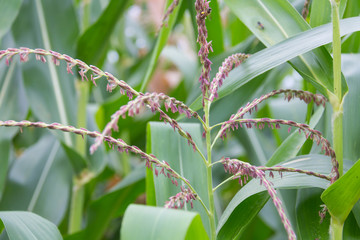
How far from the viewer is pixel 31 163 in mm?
1133

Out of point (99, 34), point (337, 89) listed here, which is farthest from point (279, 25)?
point (99, 34)

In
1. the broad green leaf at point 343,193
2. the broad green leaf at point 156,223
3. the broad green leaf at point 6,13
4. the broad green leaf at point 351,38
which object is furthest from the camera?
the broad green leaf at point 6,13

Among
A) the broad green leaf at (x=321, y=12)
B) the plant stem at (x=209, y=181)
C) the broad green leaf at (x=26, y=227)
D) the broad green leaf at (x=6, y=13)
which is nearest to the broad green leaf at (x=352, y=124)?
the broad green leaf at (x=321, y=12)

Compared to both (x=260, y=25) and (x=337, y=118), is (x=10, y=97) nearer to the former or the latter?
(x=260, y=25)

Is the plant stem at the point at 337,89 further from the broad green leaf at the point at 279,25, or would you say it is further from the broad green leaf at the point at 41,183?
the broad green leaf at the point at 41,183

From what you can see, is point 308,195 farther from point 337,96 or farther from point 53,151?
point 53,151

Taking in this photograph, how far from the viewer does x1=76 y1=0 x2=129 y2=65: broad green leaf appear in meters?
0.95

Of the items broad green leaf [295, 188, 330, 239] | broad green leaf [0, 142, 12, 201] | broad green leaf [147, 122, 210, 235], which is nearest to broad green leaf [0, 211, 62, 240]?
broad green leaf [147, 122, 210, 235]

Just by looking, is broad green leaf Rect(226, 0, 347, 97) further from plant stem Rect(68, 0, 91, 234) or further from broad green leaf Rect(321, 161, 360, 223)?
plant stem Rect(68, 0, 91, 234)

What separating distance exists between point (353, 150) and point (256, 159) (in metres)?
0.36

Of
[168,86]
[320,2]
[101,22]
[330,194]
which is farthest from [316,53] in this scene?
[168,86]

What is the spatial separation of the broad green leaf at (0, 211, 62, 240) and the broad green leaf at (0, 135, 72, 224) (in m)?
0.49

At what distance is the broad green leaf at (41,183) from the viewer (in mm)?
1044

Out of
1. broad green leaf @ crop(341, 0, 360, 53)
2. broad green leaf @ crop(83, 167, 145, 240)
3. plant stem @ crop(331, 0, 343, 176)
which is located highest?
broad green leaf @ crop(341, 0, 360, 53)
